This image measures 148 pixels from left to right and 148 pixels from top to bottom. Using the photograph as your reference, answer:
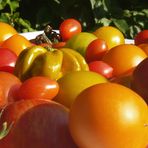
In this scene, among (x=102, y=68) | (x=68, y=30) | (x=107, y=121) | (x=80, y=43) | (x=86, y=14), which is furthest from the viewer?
(x=86, y=14)

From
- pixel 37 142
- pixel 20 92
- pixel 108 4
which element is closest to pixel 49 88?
pixel 20 92

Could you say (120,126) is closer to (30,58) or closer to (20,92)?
(20,92)

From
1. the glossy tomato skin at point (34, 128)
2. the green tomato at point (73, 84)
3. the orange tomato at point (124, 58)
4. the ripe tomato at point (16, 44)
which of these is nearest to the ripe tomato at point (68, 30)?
the ripe tomato at point (16, 44)

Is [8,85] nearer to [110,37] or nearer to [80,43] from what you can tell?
[80,43]

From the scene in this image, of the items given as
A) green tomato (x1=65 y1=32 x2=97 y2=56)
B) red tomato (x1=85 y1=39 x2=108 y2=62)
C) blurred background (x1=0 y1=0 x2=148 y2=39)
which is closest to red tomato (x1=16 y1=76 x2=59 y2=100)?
red tomato (x1=85 y1=39 x2=108 y2=62)

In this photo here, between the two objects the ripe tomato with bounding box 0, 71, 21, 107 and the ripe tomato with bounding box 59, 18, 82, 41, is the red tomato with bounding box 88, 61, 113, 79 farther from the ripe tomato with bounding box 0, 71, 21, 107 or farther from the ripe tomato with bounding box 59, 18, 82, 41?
the ripe tomato with bounding box 59, 18, 82, 41

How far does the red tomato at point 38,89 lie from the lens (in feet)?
3.22

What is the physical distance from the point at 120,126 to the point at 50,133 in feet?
0.43

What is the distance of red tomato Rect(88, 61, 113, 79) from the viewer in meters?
1.21

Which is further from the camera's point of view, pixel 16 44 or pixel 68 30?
pixel 68 30

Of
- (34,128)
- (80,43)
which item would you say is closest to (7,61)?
(80,43)

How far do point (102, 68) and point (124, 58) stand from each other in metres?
0.09

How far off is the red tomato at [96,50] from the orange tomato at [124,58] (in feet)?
0.13

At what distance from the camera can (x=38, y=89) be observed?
3.22 feet
